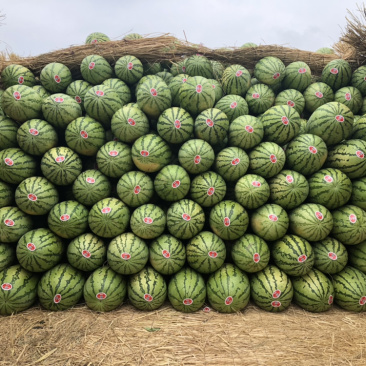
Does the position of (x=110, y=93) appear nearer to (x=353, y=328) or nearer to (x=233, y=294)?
(x=233, y=294)

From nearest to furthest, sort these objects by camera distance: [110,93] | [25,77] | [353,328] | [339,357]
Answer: [339,357] → [353,328] → [110,93] → [25,77]

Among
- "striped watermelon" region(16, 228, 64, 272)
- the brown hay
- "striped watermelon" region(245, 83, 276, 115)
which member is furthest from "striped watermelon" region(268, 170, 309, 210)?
"striped watermelon" region(16, 228, 64, 272)

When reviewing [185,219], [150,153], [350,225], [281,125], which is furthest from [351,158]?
[150,153]

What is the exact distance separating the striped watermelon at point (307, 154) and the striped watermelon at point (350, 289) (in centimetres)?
116

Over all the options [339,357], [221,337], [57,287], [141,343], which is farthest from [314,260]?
[57,287]

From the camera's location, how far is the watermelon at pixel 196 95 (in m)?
3.10

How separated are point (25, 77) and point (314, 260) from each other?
13.4 feet

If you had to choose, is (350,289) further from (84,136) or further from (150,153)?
(84,136)

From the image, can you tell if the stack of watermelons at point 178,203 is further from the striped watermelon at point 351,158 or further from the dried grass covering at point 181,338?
the dried grass covering at point 181,338

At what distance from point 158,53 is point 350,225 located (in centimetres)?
304

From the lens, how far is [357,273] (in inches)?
118

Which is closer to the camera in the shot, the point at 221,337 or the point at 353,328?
the point at 221,337

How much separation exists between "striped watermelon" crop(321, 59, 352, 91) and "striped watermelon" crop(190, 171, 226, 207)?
6.92 feet

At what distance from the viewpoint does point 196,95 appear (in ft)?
10.1
